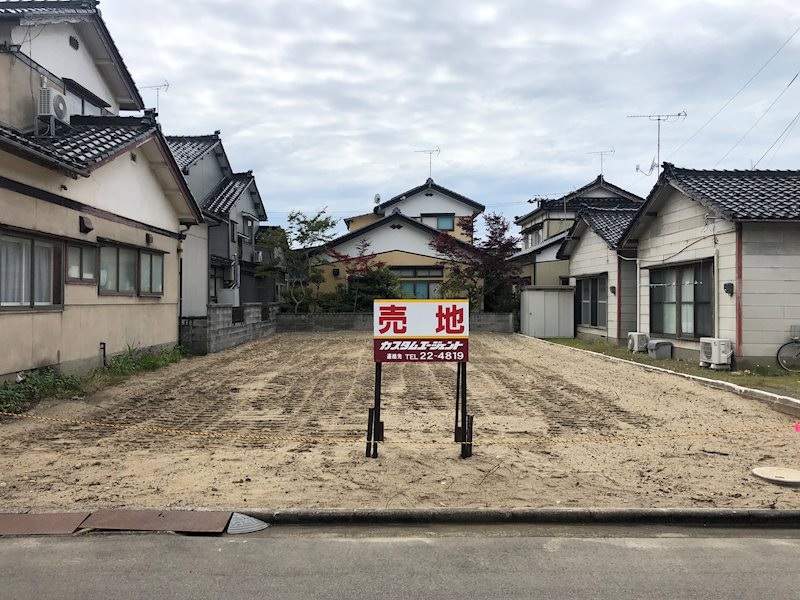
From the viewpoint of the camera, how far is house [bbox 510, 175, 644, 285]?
26828 millimetres

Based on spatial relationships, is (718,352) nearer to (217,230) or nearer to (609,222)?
(609,222)

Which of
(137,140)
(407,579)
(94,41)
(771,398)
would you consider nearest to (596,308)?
(771,398)

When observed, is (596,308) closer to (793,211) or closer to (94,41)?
(793,211)

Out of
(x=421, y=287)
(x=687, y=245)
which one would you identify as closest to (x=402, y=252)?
(x=421, y=287)

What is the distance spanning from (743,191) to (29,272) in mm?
14245

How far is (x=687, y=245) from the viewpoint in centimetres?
1421

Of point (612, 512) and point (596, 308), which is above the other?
point (596, 308)

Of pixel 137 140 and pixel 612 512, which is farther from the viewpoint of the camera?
pixel 137 140

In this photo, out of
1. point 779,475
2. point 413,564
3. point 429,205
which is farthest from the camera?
point 429,205

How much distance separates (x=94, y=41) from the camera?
535 inches

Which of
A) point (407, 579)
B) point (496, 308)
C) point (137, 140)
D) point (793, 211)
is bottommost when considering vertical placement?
point (407, 579)

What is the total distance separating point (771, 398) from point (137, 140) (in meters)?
12.1

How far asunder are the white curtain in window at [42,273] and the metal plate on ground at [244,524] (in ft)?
21.5

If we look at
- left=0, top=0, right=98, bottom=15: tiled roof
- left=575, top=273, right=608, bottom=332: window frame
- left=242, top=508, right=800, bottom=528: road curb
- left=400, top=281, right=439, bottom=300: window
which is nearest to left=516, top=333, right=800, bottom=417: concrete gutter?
left=242, top=508, right=800, bottom=528: road curb
